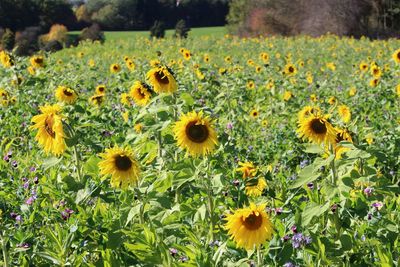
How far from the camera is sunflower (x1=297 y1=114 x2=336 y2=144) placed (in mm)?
2445

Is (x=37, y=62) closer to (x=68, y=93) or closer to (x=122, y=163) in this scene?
(x=68, y=93)

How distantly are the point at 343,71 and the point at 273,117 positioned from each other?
5877 millimetres

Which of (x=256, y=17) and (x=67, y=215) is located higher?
(x=67, y=215)

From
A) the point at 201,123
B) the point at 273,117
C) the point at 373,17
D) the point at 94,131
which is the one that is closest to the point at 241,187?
the point at 201,123

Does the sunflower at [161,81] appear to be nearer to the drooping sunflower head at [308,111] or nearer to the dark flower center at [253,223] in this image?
the drooping sunflower head at [308,111]

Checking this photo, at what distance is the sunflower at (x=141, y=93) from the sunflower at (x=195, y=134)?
901mm

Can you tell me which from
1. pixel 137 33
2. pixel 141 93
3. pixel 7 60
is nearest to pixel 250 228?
pixel 141 93

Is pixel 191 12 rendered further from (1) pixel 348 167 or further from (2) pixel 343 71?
(1) pixel 348 167

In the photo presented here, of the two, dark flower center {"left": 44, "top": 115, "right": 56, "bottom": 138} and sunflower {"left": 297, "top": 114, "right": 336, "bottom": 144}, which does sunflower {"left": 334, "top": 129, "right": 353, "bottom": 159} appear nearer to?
sunflower {"left": 297, "top": 114, "right": 336, "bottom": 144}

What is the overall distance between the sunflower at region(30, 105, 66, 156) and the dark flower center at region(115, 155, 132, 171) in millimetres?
251

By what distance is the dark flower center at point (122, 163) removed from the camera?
95.7 inches

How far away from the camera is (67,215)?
8.83 ft

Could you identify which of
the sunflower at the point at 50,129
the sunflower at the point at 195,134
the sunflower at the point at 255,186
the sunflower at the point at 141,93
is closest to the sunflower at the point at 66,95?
the sunflower at the point at 141,93

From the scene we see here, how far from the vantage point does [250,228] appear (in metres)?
2.04
